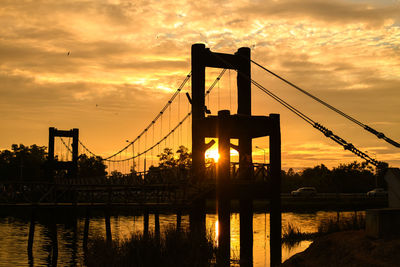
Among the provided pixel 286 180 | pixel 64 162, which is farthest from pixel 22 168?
pixel 286 180

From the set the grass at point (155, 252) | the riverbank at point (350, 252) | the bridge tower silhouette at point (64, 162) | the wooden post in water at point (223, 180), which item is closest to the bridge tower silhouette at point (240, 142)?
the wooden post in water at point (223, 180)

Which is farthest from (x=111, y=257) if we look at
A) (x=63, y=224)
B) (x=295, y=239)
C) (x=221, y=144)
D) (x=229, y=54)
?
(x=63, y=224)

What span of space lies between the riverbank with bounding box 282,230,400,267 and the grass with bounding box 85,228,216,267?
4226mm

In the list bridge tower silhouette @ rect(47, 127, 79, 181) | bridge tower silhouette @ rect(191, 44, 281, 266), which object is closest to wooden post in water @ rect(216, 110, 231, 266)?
bridge tower silhouette @ rect(191, 44, 281, 266)

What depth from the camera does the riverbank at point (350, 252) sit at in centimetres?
1836

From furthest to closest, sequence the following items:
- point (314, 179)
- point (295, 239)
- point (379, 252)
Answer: point (314, 179) < point (295, 239) < point (379, 252)

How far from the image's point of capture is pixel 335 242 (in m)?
21.1

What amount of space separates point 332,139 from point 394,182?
5671mm

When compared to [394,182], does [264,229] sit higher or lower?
lower

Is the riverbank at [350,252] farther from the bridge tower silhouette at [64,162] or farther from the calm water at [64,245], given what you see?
the bridge tower silhouette at [64,162]

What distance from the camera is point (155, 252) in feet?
72.8

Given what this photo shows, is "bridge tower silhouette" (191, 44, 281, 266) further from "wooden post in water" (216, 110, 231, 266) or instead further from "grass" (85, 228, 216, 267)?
"grass" (85, 228, 216, 267)

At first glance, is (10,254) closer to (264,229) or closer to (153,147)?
(153,147)

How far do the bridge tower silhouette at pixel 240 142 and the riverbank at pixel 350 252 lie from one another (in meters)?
5.36
